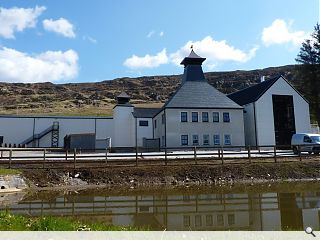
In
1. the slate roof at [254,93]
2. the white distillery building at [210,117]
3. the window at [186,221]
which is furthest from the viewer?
the slate roof at [254,93]

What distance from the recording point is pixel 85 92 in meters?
141

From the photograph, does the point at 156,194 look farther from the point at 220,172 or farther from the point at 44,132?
the point at 44,132

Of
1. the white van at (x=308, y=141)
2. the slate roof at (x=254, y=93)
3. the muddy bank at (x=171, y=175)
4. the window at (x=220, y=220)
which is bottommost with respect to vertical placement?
the window at (x=220, y=220)

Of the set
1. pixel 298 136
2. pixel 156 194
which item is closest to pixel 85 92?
pixel 298 136

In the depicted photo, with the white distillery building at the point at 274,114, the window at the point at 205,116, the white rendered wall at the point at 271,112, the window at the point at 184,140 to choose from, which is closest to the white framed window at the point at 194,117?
the window at the point at 205,116

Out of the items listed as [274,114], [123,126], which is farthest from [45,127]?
[274,114]

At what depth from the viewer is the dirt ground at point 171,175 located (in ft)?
68.6

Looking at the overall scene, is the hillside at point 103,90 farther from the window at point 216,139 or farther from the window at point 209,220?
the window at point 209,220

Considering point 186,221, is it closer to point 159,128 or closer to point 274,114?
point 159,128

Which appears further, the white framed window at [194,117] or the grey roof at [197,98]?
the grey roof at [197,98]

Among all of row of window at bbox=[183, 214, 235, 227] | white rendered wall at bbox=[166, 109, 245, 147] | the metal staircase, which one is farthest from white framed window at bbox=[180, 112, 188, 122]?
row of window at bbox=[183, 214, 235, 227]

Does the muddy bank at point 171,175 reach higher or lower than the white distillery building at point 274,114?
lower

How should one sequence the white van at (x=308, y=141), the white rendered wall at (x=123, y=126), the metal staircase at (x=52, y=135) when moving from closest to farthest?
the white van at (x=308, y=141), the white rendered wall at (x=123, y=126), the metal staircase at (x=52, y=135)

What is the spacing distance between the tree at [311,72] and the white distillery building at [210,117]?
14037 millimetres
